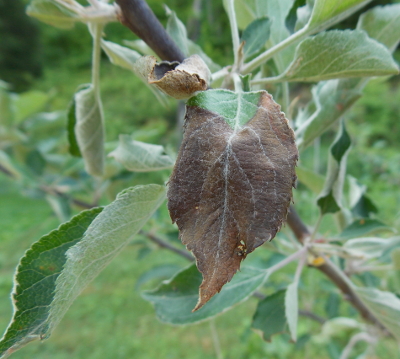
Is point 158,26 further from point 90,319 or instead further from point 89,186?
point 90,319

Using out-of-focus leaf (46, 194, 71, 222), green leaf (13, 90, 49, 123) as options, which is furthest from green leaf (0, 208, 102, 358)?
green leaf (13, 90, 49, 123)

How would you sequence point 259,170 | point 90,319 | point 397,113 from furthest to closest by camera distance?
1. point 397,113
2. point 90,319
3. point 259,170

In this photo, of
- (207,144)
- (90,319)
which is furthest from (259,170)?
(90,319)

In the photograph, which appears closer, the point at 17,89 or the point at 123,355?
the point at 123,355

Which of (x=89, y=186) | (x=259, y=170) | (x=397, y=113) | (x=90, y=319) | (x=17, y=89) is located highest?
(x=259, y=170)

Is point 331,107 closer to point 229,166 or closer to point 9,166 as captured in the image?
point 229,166

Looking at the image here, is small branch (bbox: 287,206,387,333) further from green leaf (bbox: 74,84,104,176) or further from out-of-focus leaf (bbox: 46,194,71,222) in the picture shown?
out-of-focus leaf (bbox: 46,194,71,222)
